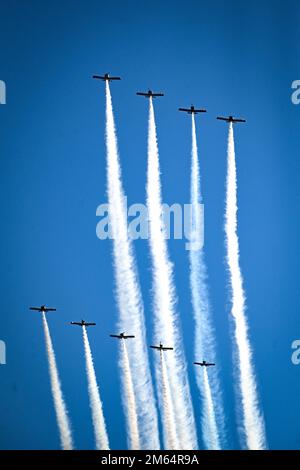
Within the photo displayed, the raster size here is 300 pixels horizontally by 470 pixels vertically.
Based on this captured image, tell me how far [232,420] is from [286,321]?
1.87 metres

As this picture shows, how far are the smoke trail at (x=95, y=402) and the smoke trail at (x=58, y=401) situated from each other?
1.56 ft

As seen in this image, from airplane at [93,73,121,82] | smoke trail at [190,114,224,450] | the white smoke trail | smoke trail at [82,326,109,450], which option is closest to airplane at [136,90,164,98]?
airplane at [93,73,121,82]

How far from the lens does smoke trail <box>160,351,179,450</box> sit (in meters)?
12.6

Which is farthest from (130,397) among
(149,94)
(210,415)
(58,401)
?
(149,94)

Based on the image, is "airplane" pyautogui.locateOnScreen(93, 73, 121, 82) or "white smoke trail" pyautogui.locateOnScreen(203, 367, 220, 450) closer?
"airplane" pyautogui.locateOnScreen(93, 73, 121, 82)

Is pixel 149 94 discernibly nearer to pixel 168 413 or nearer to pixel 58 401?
pixel 168 413

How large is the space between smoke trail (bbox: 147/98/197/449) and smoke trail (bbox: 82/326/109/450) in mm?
1177

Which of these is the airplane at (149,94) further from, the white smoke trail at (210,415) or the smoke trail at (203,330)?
the white smoke trail at (210,415)

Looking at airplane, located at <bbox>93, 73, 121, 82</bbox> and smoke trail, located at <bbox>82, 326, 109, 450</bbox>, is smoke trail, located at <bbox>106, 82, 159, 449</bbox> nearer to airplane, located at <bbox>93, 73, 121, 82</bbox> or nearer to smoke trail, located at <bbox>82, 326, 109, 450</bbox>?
airplane, located at <bbox>93, 73, 121, 82</bbox>

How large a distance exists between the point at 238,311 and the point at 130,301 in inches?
70.8

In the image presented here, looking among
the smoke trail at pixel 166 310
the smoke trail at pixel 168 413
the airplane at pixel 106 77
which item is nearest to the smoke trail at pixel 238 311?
the smoke trail at pixel 166 310

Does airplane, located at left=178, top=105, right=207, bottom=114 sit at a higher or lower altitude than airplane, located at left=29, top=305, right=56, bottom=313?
higher

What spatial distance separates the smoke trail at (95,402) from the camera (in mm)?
12820

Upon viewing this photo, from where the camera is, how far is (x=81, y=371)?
1288cm
